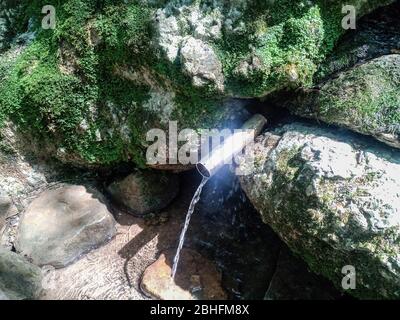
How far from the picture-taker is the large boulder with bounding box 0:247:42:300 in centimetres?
461

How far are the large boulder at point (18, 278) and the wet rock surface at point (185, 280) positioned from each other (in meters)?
1.14

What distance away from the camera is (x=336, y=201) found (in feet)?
12.2

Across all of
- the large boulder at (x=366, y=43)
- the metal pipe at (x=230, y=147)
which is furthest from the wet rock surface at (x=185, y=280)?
the large boulder at (x=366, y=43)

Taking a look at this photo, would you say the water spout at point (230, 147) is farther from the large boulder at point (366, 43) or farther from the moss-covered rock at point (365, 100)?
the large boulder at point (366, 43)

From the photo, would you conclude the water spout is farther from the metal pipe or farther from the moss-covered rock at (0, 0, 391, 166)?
the moss-covered rock at (0, 0, 391, 166)

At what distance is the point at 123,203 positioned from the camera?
554 cm

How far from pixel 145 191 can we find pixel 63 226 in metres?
1.02

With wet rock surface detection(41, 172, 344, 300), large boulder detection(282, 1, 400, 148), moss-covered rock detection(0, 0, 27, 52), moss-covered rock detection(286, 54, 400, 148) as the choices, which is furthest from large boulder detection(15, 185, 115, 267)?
moss-covered rock detection(286, 54, 400, 148)

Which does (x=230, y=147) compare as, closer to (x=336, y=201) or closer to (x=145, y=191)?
(x=336, y=201)

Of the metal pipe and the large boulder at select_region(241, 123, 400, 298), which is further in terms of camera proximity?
the metal pipe

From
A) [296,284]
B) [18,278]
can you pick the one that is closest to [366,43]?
[296,284]

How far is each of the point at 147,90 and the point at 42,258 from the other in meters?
2.19

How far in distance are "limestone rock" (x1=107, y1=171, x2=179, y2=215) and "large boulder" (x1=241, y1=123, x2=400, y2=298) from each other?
1.49 meters
